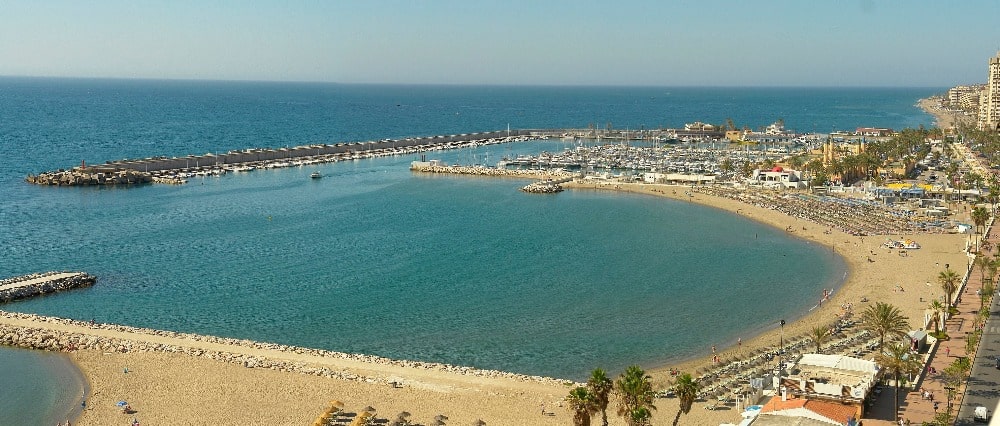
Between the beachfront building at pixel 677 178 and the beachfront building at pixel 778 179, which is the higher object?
the beachfront building at pixel 778 179

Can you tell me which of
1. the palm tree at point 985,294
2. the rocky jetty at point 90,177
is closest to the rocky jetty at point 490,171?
the rocky jetty at point 90,177

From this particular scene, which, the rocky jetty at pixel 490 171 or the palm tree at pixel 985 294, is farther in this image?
the rocky jetty at pixel 490 171

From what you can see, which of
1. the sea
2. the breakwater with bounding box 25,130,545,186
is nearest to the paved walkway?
the sea

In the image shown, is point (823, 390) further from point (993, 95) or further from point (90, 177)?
point (993, 95)

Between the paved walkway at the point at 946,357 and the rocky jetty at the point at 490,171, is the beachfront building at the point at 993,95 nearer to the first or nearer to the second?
the rocky jetty at the point at 490,171

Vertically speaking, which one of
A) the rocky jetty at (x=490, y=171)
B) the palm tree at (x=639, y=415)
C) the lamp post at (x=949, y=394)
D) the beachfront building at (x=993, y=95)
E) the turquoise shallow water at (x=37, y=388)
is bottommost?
the turquoise shallow water at (x=37, y=388)

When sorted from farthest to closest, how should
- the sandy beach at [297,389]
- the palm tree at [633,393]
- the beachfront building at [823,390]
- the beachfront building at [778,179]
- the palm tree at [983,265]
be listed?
the beachfront building at [778,179] < the palm tree at [983,265] < the sandy beach at [297,389] < the beachfront building at [823,390] < the palm tree at [633,393]

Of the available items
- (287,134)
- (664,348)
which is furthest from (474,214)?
(287,134)
